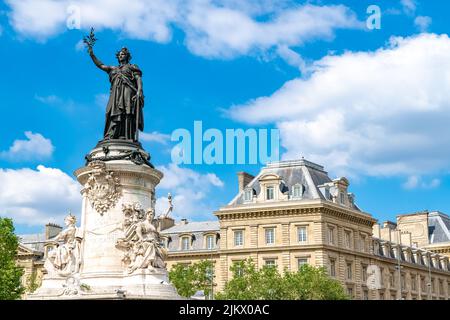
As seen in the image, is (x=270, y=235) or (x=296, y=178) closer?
(x=270, y=235)

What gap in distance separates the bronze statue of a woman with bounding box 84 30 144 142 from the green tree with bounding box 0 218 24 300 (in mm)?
24897

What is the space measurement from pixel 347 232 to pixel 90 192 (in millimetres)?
58142

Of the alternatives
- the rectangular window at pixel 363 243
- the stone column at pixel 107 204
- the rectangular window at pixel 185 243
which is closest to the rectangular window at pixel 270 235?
the rectangular window at pixel 363 243

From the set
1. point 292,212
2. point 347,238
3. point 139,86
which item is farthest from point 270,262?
point 139,86

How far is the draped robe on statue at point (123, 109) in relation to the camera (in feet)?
87.2

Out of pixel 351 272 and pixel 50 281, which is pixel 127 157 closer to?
pixel 50 281

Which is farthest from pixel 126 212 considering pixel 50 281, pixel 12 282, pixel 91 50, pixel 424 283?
pixel 424 283

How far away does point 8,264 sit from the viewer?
1973 inches

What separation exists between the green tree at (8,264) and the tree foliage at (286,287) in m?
18.5

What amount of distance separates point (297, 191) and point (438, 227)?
131 feet

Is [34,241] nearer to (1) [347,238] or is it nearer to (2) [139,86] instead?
(1) [347,238]

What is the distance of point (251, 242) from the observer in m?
77.9

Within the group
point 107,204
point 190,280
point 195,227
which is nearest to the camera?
point 107,204

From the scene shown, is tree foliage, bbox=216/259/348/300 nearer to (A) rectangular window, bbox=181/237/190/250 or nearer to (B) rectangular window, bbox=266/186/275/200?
(B) rectangular window, bbox=266/186/275/200
